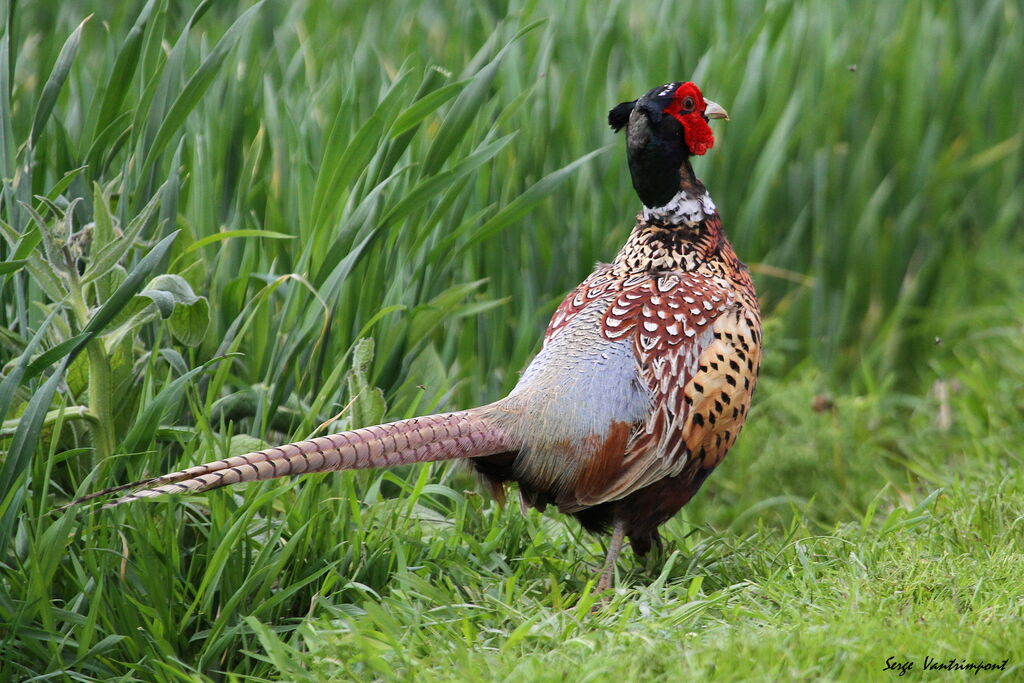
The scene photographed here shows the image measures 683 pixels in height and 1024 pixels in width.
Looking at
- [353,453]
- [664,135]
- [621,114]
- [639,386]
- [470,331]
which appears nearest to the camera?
[353,453]

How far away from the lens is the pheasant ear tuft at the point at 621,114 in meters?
3.12

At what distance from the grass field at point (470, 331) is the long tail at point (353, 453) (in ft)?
0.85

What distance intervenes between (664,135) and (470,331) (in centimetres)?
98

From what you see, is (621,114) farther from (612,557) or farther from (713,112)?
(612,557)

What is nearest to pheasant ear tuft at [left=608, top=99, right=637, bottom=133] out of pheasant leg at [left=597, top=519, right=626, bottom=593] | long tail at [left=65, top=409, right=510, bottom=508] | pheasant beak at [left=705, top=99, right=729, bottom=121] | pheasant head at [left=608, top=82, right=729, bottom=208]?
pheasant head at [left=608, top=82, right=729, bottom=208]

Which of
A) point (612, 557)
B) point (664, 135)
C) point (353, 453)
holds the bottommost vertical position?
point (612, 557)

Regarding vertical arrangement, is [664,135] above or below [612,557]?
above

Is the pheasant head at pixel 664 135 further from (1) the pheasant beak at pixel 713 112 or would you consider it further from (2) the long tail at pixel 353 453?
(2) the long tail at pixel 353 453

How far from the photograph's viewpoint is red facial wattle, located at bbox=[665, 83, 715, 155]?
304cm

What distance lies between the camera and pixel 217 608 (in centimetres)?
272

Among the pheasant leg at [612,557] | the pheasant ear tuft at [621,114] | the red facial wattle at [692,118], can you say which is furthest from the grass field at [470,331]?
the red facial wattle at [692,118]

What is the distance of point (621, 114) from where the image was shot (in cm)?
315

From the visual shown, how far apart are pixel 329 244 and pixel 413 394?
0.49 metres

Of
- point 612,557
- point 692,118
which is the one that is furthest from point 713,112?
point 612,557
